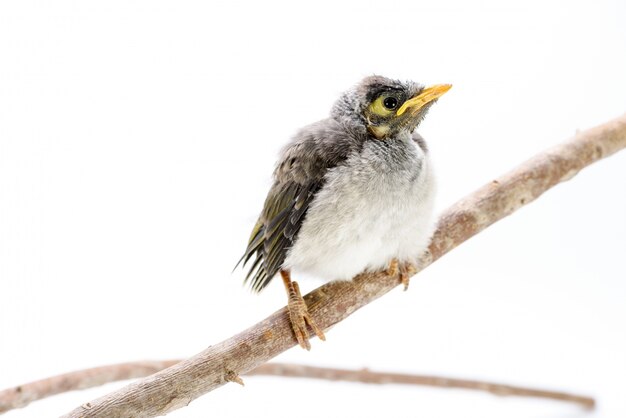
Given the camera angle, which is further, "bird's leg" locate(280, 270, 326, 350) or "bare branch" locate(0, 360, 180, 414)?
"bare branch" locate(0, 360, 180, 414)

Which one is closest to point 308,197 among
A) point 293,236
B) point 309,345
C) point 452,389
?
point 293,236

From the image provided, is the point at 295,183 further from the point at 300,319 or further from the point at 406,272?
the point at 406,272

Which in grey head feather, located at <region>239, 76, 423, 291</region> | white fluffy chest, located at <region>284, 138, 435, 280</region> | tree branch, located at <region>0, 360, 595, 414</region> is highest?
grey head feather, located at <region>239, 76, 423, 291</region>

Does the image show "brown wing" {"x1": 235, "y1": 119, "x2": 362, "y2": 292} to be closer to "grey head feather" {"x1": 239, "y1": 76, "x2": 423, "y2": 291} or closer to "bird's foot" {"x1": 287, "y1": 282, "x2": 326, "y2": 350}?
"grey head feather" {"x1": 239, "y1": 76, "x2": 423, "y2": 291}

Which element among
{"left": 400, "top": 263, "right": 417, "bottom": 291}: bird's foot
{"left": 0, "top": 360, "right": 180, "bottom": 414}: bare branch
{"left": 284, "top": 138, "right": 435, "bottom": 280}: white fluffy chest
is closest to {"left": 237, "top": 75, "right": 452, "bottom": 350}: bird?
{"left": 284, "top": 138, "right": 435, "bottom": 280}: white fluffy chest

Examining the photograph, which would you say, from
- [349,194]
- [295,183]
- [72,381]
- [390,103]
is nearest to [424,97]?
[390,103]

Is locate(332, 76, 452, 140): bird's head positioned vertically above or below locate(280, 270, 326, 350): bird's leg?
above

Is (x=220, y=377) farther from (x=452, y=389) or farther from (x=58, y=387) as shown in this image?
(x=452, y=389)
